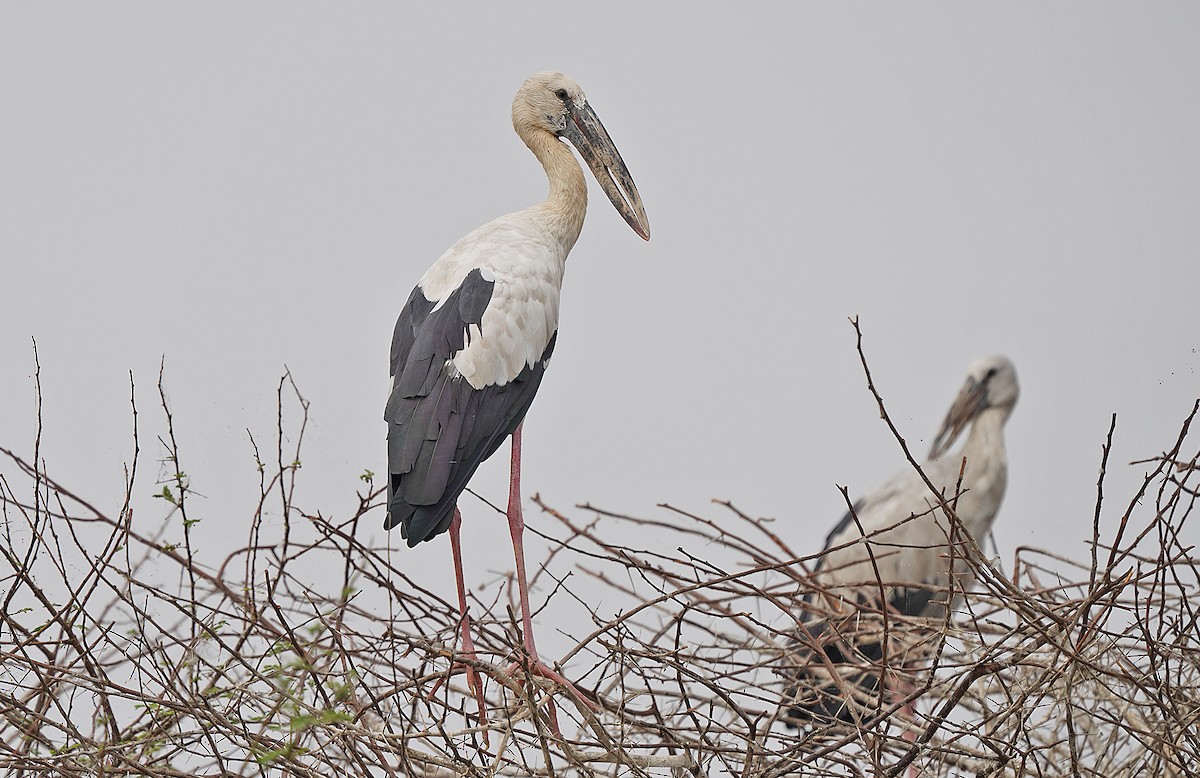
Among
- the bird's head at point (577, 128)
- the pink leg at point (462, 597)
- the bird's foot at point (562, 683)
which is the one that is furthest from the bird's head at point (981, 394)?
the bird's foot at point (562, 683)

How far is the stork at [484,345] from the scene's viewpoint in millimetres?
2699

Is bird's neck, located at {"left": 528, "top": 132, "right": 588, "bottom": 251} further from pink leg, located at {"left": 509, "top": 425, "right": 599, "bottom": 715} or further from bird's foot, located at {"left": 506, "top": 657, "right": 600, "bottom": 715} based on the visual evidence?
bird's foot, located at {"left": 506, "top": 657, "right": 600, "bottom": 715}

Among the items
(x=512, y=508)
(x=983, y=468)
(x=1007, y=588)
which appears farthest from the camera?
(x=983, y=468)

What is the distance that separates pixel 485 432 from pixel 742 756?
2.96ft

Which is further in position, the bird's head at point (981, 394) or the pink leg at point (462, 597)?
the bird's head at point (981, 394)

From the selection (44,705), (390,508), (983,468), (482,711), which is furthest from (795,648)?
(983,468)

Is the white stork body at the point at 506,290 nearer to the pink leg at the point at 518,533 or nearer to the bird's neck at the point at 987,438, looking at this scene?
the pink leg at the point at 518,533

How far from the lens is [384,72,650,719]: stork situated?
2699mm

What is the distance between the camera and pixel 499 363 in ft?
9.49

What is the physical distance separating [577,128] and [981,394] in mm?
2348

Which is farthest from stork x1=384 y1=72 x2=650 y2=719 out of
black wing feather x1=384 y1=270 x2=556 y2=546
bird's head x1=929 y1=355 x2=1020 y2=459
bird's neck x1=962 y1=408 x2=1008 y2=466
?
bird's head x1=929 y1=355 x2=1020 y2=459

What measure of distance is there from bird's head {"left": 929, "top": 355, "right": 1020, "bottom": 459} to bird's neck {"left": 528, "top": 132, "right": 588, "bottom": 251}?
7.60ft

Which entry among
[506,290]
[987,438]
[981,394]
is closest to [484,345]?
[506,290]

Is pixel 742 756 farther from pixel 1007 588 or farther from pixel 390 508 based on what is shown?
pixel 390 508
